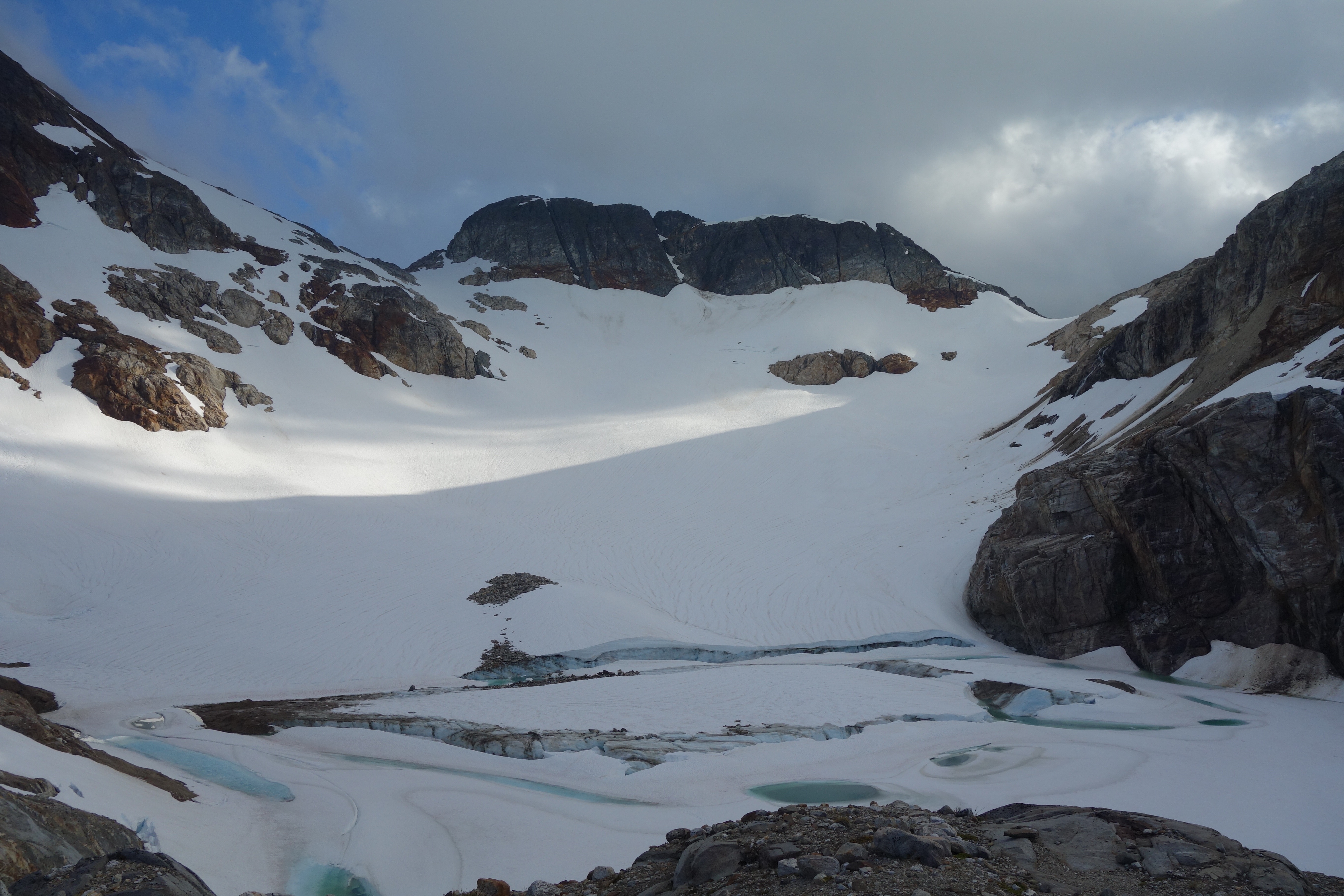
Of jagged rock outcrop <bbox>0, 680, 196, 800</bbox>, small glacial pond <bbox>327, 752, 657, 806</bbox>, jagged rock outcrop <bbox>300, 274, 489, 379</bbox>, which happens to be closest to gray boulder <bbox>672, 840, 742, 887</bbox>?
small glacial pond <bbox>327, 752, 657, 806</bbox>

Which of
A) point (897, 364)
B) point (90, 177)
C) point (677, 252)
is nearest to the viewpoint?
point (90, 177)

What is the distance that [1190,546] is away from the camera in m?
15.9

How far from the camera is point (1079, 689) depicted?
13.4 metres

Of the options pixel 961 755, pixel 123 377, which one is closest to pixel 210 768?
pixel 961 755

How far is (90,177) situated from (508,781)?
55.2 meters

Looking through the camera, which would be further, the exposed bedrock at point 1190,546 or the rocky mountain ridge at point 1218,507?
the rocky mountain ridge at point 1218,507

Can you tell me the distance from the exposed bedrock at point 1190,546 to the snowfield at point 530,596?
48.4 inches

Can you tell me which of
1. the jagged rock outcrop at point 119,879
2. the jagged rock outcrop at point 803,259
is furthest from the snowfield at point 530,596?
the jagged rock outcrop at point 803,259

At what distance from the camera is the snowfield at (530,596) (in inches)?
297

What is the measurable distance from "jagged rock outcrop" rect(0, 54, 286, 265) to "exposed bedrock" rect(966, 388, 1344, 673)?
52.5m

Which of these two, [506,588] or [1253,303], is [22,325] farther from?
[1253,303]

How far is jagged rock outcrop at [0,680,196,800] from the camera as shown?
22.7 feet

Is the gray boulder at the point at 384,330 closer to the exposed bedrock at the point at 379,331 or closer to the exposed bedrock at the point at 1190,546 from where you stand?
the exposed bedrock at the point at 379,331

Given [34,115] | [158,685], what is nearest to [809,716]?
[158,685]
